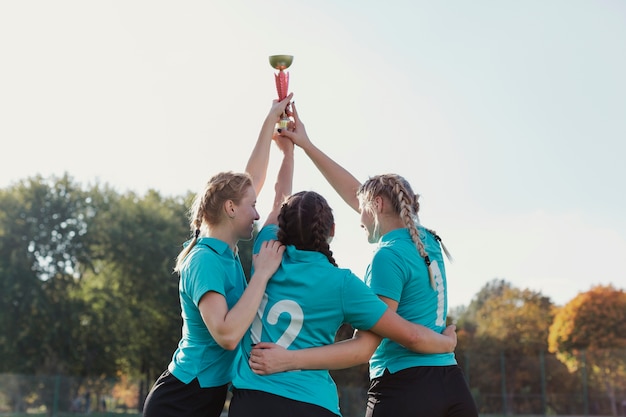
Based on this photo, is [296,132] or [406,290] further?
[296,132]

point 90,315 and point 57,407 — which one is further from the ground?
point 90,315

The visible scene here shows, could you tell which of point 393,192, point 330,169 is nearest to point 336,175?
point 330,169

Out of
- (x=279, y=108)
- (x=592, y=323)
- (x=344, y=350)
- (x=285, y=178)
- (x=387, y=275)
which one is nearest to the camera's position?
(x=344, y=350)

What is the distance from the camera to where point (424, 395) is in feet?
13.0

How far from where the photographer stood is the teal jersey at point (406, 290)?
386 centimetres

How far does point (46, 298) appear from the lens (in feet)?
104

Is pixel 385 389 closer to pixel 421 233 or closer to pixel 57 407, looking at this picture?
pixel 421 233

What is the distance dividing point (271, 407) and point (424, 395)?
100 centimetres

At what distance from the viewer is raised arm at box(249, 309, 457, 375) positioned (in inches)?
130

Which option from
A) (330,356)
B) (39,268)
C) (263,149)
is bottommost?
(330,356)

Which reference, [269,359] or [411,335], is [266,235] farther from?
[411,335]

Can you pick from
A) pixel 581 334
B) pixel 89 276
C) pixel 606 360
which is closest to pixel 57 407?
pixel 89 276

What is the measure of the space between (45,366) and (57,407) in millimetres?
6158

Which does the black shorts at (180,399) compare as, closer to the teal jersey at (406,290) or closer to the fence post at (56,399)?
the teal jersey at (406,290)
